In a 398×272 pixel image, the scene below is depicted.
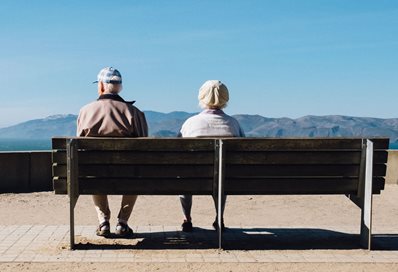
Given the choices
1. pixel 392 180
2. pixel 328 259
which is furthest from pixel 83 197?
pixel 392 180

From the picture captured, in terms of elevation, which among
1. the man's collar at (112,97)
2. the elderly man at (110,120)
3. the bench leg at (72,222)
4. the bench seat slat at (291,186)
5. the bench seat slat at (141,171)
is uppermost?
the man's collar at (112,97)

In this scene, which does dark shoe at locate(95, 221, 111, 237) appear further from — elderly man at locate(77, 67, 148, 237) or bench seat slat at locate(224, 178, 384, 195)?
bench seat slat at locate(224, 178, 384, 195)

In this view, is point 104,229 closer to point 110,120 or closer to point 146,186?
point 146,186

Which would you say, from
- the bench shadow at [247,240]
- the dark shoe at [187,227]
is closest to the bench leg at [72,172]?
the bench shadow at [247,240]

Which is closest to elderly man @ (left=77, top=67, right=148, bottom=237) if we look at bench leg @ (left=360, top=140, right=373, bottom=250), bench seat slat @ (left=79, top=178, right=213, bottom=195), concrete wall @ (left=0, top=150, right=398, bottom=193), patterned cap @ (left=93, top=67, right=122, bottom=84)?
patterned cap @ (left=93, top=67, right=122, bottom=84)

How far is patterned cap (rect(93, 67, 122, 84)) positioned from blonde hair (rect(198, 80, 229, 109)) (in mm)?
903

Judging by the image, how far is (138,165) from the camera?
4988 mm

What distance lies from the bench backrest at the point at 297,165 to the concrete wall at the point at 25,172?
571 cm

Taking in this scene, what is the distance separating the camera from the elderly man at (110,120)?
17.9 feet

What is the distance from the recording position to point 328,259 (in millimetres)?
4816

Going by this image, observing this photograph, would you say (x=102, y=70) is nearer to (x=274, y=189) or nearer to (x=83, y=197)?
(x=274, y=189)

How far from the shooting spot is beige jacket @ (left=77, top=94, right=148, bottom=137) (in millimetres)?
5438

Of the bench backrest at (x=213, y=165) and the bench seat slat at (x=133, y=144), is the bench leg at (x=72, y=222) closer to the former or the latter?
the bench backrest at (x=213, y=165)

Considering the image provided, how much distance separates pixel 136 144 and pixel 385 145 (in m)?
2.36
